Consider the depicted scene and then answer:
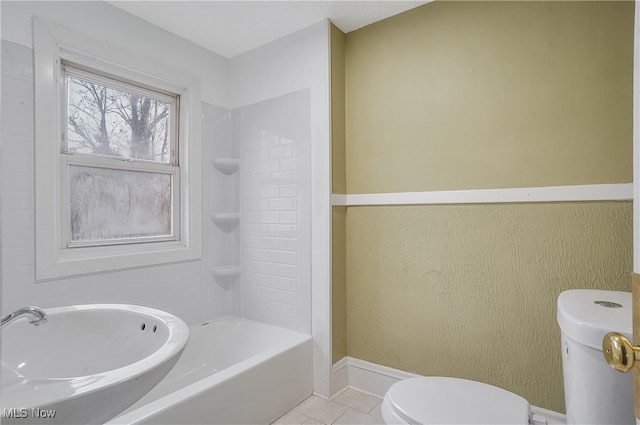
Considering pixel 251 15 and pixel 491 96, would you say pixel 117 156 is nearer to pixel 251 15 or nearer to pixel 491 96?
pixel 251 15

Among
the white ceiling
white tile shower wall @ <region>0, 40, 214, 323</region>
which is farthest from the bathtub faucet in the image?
the white ceiling

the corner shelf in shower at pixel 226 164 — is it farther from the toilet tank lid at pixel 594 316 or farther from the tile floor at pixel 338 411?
the toilet tank lid at pixel 594 316

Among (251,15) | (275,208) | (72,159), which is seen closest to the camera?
(72,159)

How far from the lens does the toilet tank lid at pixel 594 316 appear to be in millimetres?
929

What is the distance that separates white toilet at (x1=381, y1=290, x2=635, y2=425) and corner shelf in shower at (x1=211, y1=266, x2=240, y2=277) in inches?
60.2

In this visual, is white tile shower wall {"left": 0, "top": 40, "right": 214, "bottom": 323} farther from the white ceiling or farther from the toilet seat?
the toilet seat

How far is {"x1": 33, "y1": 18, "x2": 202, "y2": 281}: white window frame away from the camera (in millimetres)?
1682

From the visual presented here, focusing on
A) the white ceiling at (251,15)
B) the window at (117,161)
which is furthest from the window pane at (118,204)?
the white ceiling at (251,15)

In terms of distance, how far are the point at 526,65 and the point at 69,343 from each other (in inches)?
93.7

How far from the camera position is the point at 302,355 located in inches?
81.0

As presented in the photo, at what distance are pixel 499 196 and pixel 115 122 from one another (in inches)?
88.4

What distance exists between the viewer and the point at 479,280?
1772 mm

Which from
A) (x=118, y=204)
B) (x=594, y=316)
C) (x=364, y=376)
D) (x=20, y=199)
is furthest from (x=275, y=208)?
(x=594, y=316)

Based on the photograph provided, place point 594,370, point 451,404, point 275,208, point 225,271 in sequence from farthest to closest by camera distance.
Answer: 1. point 225,271
2. point 275,208
3. point 451,404
4. point 594,370
